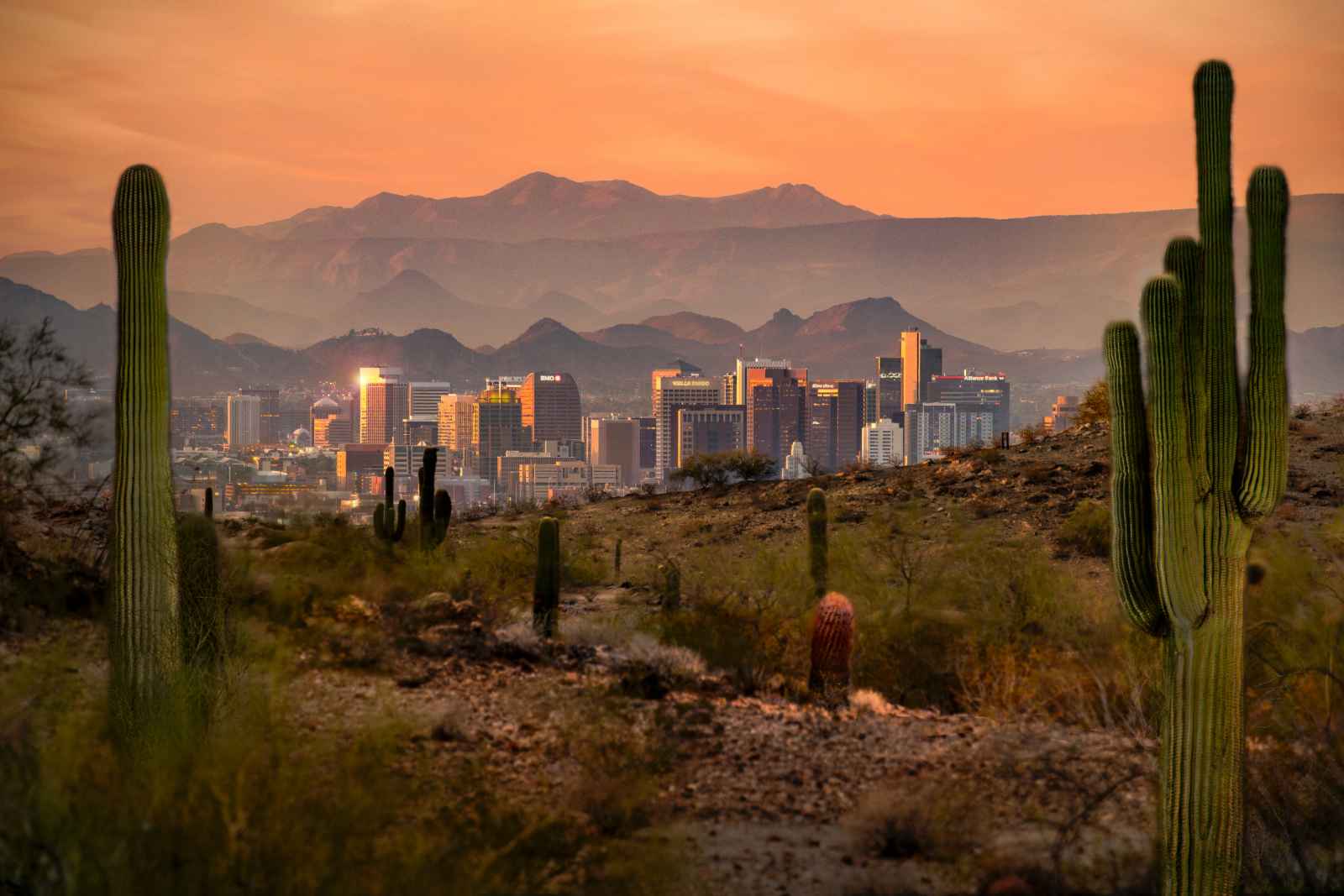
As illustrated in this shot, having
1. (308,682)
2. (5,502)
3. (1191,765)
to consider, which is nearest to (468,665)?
(308,682)

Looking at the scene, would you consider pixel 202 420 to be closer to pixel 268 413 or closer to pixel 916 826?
pixel 268 413

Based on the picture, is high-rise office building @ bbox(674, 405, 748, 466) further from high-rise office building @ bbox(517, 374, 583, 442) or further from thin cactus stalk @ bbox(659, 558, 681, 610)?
thin cactus stalk @ bbox(659, 558, 681, 610)

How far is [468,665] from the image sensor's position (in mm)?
13859

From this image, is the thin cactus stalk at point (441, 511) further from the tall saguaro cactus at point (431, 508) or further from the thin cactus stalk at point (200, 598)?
the thin cactus stalk at point (200, 598)

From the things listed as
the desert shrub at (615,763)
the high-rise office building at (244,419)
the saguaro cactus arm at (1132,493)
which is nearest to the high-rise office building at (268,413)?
the high-rise office building at (244,419)

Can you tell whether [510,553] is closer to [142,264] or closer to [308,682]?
[308,682]

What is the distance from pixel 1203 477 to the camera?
24.0 feet

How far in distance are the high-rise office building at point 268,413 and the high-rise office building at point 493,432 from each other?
1166 inches

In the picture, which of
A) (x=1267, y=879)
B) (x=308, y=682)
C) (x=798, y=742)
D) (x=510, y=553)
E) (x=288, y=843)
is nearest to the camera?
(x=288, y=843)

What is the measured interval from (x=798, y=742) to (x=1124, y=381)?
17.2 ft

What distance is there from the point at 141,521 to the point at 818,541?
1042 cm

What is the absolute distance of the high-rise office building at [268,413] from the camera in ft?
485

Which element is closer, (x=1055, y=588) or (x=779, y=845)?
(x=779, y=845)

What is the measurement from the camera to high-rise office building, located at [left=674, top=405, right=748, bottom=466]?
602 feet
